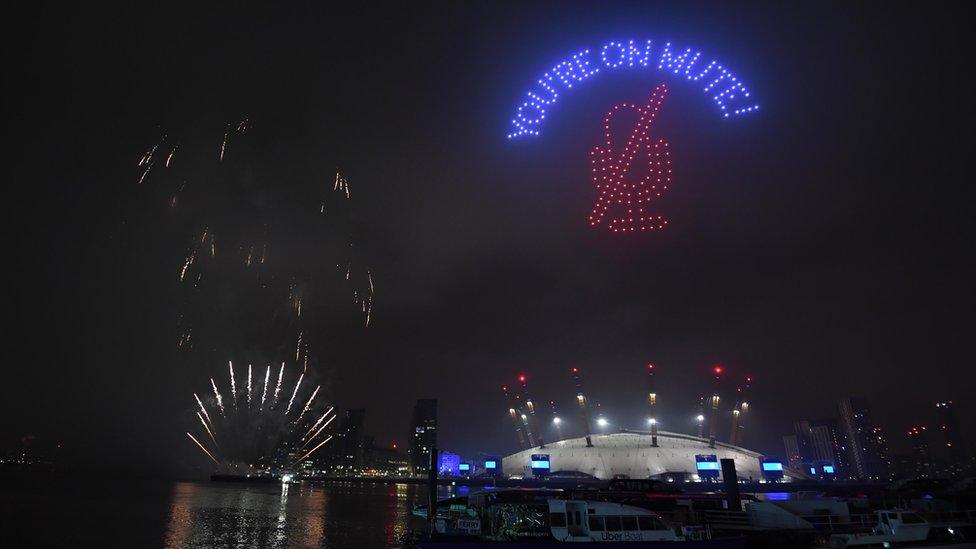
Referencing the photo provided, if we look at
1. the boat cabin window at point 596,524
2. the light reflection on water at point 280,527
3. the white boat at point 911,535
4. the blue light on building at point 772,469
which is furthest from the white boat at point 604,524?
the blue light on building at point 772,469

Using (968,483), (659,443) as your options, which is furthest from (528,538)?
(659,443)

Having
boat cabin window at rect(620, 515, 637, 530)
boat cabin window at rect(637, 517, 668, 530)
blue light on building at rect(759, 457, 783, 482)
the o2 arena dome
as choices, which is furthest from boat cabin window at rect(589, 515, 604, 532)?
blue light on building at rect(759, 457, 783, 482)

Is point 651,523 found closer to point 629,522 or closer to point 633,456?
point 629,522

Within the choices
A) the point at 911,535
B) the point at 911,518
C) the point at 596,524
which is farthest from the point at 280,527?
the point at 911,518

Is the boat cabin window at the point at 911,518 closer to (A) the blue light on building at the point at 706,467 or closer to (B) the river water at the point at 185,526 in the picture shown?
(B) the river water at the point at 185,526

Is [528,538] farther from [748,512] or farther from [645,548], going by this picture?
[748,512]

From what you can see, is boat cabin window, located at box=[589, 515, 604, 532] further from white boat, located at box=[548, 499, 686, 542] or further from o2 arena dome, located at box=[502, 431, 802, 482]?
o2 arena dome, located at box=[502, 431, 802, 482]
